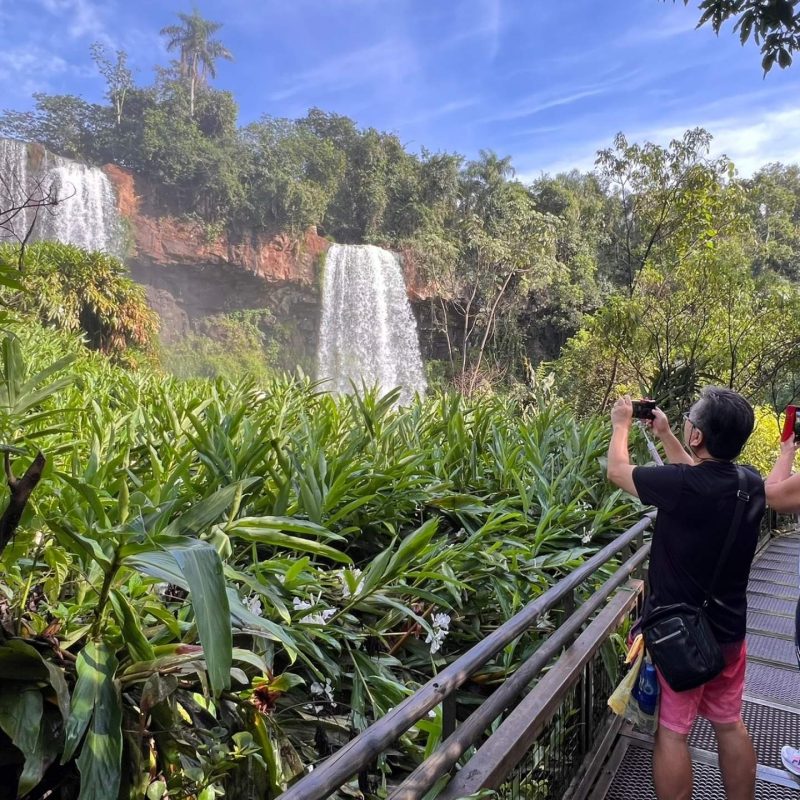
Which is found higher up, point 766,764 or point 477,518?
point 477,518

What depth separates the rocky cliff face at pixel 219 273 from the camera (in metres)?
21.0

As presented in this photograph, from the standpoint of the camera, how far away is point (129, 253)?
67.1 ft

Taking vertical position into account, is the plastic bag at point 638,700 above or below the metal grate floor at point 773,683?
above

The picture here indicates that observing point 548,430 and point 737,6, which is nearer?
point 737,6

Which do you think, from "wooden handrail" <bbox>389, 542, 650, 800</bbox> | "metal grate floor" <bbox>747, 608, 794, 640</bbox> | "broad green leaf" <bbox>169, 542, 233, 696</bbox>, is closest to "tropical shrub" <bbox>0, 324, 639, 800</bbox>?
"broad green leaf" <bbox>169, 542, 233, 696</bbox>

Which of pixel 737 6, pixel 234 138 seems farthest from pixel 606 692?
pixel 234 138

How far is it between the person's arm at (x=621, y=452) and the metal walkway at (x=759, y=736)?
981mm

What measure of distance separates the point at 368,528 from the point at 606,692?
1.14 meters

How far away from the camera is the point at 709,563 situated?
1.67 metres

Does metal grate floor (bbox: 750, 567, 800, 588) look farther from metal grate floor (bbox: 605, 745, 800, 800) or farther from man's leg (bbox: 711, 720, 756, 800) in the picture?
man's leg (bbox: 711, 720, 756, 800)

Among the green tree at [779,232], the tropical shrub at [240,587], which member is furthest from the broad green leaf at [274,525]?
the green tree at [779,232]

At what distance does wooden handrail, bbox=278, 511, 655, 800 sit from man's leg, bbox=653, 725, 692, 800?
Result: 0.56 meters

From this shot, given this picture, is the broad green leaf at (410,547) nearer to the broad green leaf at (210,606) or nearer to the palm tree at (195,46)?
the broad green leaf at (210,606)

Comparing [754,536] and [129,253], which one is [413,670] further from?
[129,253]
